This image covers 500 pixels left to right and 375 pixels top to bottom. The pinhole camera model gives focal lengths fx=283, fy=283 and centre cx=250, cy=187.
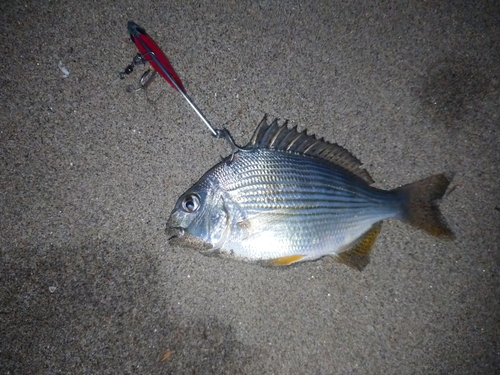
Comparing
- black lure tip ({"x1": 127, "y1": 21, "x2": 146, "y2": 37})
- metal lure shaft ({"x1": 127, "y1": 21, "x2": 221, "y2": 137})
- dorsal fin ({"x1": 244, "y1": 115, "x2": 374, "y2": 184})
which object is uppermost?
black lure tip ({"x1": 127, "y1": 21, "x2": 146, "y2": 37})

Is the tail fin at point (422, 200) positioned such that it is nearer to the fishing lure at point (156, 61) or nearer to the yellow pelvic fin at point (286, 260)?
the yellow pelvic fin at point (286, 260)

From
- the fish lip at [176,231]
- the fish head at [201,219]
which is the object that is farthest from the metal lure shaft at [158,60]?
the fish lip at [176,231]

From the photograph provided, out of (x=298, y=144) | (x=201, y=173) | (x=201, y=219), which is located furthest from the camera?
(x=201, y=173)

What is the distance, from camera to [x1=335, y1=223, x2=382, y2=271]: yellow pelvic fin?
156 centimetres

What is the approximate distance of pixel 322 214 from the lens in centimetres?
148

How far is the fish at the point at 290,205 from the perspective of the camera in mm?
1404

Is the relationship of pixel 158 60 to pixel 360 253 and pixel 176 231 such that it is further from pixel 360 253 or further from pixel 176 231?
pixel 360 253

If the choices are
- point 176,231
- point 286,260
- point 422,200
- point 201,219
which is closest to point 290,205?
point 286,260

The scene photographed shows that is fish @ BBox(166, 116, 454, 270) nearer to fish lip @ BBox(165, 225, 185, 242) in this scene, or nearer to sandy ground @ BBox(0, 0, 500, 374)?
fish lip @ BBox(165, 225, 185, 242)

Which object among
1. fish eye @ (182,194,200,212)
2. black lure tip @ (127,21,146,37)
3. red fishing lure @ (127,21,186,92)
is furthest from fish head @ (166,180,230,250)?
black lure tip @ (127,21,146,37)

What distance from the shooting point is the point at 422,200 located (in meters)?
1.60

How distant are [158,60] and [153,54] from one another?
4 centimetres

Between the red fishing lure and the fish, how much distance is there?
22.8 inches

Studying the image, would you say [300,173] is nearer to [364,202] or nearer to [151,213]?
[364,202]
